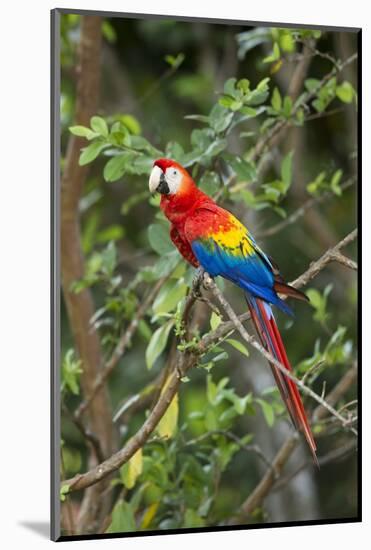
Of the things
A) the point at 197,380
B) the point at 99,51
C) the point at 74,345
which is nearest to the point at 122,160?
the point at 99,51

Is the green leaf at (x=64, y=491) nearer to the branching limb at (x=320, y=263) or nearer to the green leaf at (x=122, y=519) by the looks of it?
the green leaf at (x=122, y=519)

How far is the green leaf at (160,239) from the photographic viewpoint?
101 inches

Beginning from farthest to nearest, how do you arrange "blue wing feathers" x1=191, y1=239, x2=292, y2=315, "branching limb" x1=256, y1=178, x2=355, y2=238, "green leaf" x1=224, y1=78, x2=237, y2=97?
"branching limb" x1=256, y1=178, x2=355, y2=238
"green leaf" x1=224, y1=78, x2=237, y2=97
"blue wing feathers" x1=191, y1=239, x2=292, y2=315

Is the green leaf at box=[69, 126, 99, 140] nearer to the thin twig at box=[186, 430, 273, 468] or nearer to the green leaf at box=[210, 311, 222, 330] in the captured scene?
the green leaf at box=[210, 311, 222, 330]

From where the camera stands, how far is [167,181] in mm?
2438

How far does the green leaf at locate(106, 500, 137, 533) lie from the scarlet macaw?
1.65 feet

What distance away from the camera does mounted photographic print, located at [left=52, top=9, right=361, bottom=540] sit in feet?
8.01

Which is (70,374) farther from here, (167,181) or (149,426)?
(167,181)

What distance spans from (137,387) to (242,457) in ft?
1.42

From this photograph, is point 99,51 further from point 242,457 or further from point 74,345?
point 242,457

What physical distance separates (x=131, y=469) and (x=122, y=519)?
126mm

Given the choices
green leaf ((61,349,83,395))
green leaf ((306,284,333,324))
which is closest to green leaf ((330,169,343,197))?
green leaf ((306,284,333,324))

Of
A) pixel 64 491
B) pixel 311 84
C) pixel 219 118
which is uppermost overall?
pixel 311 84

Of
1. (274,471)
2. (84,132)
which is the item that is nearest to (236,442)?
(274,471)
